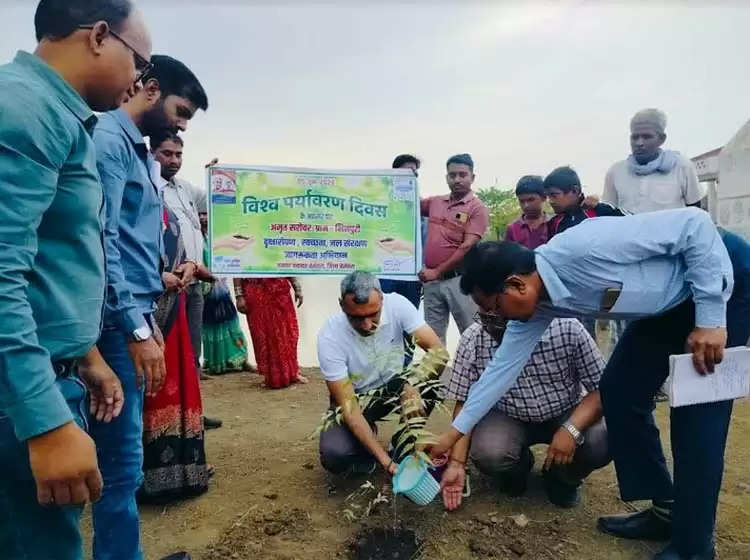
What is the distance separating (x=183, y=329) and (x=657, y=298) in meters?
2.04

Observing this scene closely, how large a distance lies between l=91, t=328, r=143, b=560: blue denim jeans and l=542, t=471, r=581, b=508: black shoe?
1851 millimetres

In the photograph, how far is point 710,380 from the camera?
1.98m

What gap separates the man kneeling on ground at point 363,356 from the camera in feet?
9.01

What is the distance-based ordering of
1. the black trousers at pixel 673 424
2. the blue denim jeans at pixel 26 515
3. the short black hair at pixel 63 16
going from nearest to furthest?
the blue denim jeans at pixel 26 515
the short black hair at pixel 63 16
the black trousers at pixel 673 424

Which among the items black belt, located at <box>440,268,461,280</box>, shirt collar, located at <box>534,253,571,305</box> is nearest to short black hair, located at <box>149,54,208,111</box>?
shirt collar, located at <box>534,253,571,305</box>

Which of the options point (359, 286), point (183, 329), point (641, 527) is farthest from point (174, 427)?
point (641, 527)

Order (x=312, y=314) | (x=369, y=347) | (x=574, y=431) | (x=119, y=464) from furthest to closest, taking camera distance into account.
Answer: (x=312, y=314)
(x=369, y=347)
(x=574, y=431)
(x=119, y=464)

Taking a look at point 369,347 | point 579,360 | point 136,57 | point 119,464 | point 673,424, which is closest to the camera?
point 136,57

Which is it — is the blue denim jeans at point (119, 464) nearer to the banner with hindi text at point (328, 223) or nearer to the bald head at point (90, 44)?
the bald head at point (90, 44)

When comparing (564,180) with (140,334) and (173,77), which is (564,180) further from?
(140,334)

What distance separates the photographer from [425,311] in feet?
15.6

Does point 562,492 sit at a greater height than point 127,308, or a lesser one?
lesser

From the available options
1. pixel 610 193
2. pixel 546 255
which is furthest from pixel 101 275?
pixel 610 193

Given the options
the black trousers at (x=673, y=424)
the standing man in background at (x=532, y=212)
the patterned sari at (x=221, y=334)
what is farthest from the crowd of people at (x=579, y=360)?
the patterned sari at (x=221, y=334)
